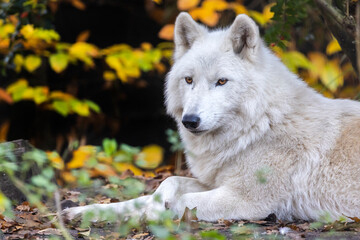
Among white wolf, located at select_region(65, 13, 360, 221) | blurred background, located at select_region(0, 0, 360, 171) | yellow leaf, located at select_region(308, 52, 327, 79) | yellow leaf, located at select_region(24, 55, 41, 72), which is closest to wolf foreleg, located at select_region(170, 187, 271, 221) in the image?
white wolf, located at select_region(65, 13, 360, 221)

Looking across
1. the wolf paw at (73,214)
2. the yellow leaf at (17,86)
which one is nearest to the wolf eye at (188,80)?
the wolf paw at (73,214)

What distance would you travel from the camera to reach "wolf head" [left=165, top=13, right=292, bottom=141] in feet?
11.4

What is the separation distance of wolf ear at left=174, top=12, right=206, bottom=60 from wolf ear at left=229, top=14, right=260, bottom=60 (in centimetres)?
38

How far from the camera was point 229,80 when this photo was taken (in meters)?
3.54

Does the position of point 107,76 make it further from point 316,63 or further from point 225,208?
point 225,208

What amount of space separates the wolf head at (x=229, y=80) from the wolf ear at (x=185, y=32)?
0.18 meters

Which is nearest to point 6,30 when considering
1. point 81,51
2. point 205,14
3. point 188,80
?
point 81,51

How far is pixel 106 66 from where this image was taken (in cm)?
882

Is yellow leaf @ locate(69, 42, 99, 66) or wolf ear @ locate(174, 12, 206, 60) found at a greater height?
wolf ear @ locate(174, 12, 206, 60)

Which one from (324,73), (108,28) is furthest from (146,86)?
(324,73)

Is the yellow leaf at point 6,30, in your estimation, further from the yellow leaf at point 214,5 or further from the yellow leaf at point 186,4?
the yellow leaf at point 214,5

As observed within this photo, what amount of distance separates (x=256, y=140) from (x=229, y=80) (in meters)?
0.54

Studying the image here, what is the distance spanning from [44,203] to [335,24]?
10.7ft

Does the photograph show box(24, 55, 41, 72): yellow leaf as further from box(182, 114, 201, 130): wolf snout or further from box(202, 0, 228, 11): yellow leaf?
box(182, 114, 201, 130): wolf snout
